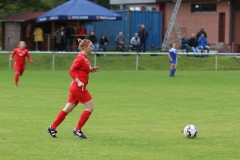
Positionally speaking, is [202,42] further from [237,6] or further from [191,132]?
[191,132]

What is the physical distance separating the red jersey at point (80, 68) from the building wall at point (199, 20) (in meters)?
36.6

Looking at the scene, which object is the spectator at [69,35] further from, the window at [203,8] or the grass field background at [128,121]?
the grass field background at [128,121]

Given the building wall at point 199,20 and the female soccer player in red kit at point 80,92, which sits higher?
the building wall at point 199,20

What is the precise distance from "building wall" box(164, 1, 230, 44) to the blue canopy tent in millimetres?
10372

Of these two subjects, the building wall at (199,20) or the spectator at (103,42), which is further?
the building wall at (199,20)

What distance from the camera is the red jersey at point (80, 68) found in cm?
1178

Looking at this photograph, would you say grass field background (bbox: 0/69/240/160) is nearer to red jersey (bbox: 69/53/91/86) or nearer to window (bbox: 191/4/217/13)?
red jersey (bbox: 69/53/91/86)

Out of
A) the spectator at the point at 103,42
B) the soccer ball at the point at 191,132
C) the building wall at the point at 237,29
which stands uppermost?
the building wall at the point at 237,29

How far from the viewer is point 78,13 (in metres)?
39.0

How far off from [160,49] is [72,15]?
9.70m

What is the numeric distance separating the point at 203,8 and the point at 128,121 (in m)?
35.8

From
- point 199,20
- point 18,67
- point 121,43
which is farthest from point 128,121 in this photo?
point 199,20

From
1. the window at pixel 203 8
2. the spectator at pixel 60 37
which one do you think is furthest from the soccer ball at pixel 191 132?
the window at pixel 203 8

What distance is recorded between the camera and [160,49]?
4619 cm
